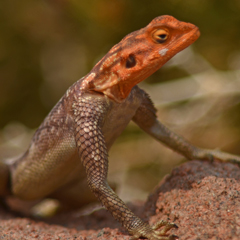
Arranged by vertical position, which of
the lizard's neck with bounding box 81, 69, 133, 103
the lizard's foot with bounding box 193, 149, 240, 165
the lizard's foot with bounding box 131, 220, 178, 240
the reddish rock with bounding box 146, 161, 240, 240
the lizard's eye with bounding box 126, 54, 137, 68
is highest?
the lizard's eye with bounding box 126, 54, 137, 68

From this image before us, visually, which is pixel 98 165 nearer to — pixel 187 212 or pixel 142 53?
pixel 187 212

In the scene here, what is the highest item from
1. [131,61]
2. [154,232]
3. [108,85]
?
[131,61]

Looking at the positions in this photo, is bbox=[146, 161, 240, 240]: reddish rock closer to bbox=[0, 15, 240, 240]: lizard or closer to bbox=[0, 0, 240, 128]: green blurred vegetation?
bbox=[0, 15, 240, 240]: lizard

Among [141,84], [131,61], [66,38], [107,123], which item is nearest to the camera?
[131,61]

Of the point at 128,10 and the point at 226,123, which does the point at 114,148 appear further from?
the point at 128,10

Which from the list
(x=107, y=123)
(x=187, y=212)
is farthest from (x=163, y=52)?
(x=187, y=212)

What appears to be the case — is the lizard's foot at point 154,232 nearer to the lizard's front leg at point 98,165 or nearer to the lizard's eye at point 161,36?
the lizard's front leg at point 98,165

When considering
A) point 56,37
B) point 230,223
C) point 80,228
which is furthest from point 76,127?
point 56,37

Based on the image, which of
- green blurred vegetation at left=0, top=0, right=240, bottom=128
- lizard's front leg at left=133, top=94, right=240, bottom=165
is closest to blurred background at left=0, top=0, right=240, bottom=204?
green blurred vegetation at left=0, top=0, right=240, bottom=128
